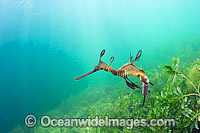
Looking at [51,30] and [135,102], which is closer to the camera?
[135,102]

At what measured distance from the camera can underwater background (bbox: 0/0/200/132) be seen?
44.9 ft

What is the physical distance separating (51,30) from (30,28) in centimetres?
980

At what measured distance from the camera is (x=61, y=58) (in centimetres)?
5775

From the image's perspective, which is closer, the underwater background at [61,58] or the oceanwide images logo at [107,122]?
the oceanwide images logo at [107,122]

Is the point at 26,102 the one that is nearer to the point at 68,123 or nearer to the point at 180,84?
the point at 68,123

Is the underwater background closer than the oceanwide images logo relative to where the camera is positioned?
No

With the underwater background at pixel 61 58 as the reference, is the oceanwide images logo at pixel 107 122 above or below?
below

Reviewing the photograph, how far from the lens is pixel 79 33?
72750 millimetres

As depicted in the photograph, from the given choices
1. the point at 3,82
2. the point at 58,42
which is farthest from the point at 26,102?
the point at 58,42

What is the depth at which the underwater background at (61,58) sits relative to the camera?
1368 cm

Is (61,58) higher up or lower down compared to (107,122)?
higher up

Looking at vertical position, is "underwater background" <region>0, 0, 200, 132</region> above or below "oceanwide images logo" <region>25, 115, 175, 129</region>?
above

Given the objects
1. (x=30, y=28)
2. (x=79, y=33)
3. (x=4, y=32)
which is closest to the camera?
(x=4, y=32)

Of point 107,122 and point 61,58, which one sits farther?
point 61,58
